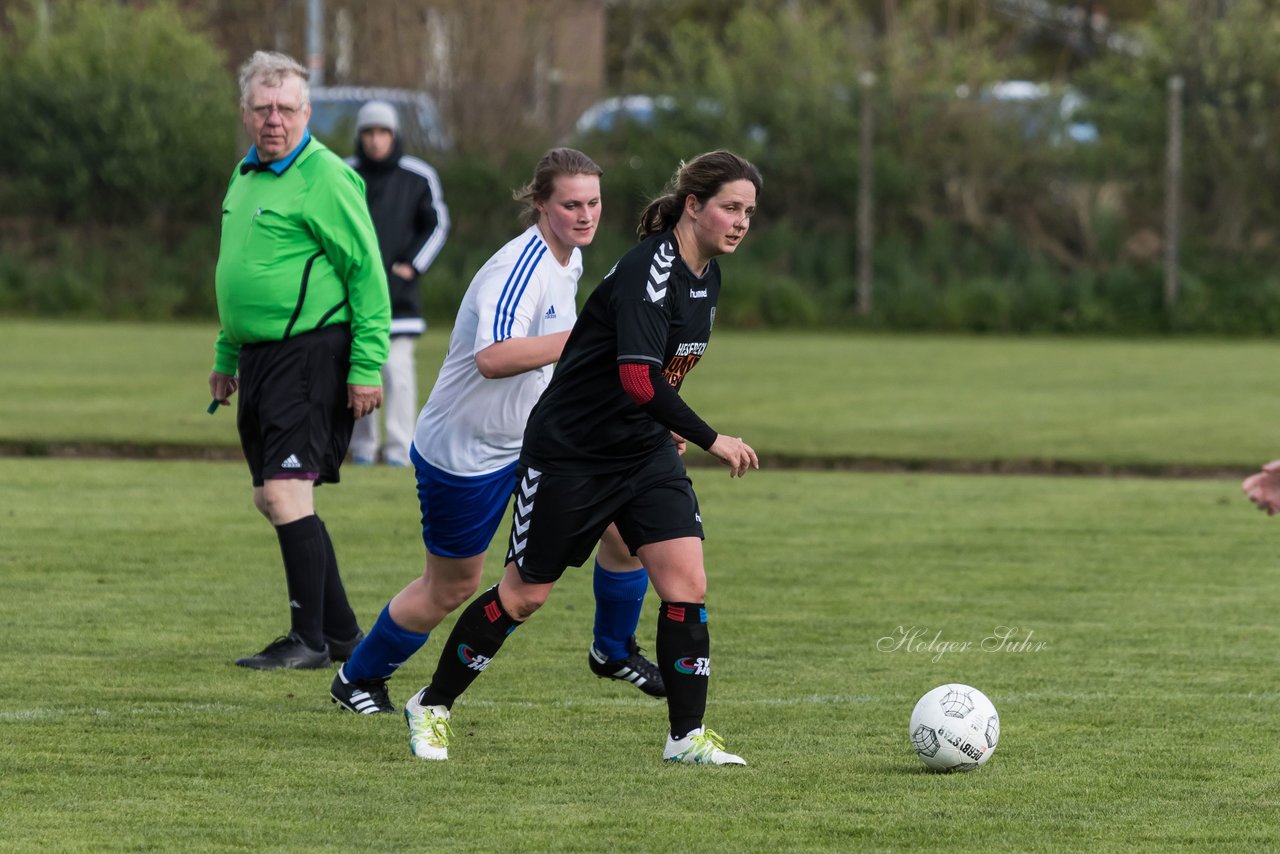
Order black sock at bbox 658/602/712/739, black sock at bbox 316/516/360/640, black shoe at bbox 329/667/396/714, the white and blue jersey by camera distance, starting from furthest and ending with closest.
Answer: black sock at bbox 316/516/360/640 < black shoe at bbox 329/667/396/714 < the white and blue jersey < black sock at bbox 658/602/712/739

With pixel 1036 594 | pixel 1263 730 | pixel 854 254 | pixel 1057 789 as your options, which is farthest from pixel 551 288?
pixel 854 254

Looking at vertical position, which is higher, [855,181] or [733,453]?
[733,453]

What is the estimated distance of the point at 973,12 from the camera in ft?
127

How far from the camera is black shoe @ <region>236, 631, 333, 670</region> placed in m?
7.01

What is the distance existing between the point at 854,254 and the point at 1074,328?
9.82 feet

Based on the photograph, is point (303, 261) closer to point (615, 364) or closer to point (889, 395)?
point (615, 364)

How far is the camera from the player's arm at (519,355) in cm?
594

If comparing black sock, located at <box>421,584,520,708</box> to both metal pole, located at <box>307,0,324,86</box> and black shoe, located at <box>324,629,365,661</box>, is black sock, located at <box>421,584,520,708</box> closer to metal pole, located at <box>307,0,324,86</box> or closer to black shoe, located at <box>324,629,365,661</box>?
black shoe, located at <box>324,629,365,661</box>

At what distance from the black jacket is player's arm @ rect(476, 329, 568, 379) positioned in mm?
7000

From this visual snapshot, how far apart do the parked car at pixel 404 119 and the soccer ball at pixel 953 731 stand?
22.6 m

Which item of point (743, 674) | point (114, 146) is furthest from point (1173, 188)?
point (743, 674)

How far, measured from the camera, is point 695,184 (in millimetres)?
5574

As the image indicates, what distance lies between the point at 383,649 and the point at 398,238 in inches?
277

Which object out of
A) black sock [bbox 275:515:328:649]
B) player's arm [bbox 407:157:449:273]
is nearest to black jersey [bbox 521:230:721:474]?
black sock [bbox 275:515:328:649]
